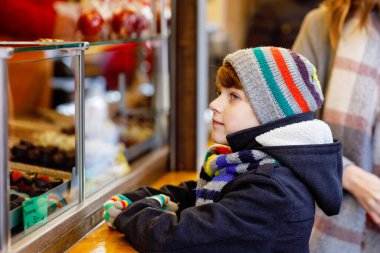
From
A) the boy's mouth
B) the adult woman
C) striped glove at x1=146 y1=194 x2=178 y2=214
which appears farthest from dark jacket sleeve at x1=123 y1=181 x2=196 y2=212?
the adult woman

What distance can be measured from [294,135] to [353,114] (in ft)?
2.13

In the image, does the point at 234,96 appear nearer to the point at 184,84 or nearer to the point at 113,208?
the point at 113,208

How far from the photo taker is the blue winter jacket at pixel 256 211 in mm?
1187

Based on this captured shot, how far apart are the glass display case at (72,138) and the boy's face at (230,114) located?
32 cm

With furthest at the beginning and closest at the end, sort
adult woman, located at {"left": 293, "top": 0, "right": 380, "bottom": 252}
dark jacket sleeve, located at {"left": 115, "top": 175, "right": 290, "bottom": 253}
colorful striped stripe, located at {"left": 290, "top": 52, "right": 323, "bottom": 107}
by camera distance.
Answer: adult woman, located at {"left": 293, "top": 0, "right": 380, "bottom": 252}
colorful striped stripe, located at {"left": 290, "top": 52, "right": 323, "bottom": 107}
dark jacket sleeve, located at {"left": 115, "top": 175, "right": 290, "bottom": 253}

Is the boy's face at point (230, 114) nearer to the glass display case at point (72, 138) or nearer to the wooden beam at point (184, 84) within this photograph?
the glass display case at point (72, 138)

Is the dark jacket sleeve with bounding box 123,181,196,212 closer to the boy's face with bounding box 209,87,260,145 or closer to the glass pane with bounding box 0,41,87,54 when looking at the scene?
the boy's face with bounding box 209,87,260,145

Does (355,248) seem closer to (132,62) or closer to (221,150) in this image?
(221,150)

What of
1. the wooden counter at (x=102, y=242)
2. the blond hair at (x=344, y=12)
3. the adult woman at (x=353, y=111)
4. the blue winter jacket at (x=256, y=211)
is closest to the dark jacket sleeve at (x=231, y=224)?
the blue winter jacket at (x=256, y=211)

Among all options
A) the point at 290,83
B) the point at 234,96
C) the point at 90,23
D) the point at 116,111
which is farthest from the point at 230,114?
the point at 116,111

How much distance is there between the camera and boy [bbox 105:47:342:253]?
1.19m

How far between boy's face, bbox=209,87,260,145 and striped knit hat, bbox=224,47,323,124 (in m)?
0.02

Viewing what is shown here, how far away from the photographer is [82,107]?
142 centimetres

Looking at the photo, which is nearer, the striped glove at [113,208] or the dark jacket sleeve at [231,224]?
the dark jacket sleeve at [231,224]
